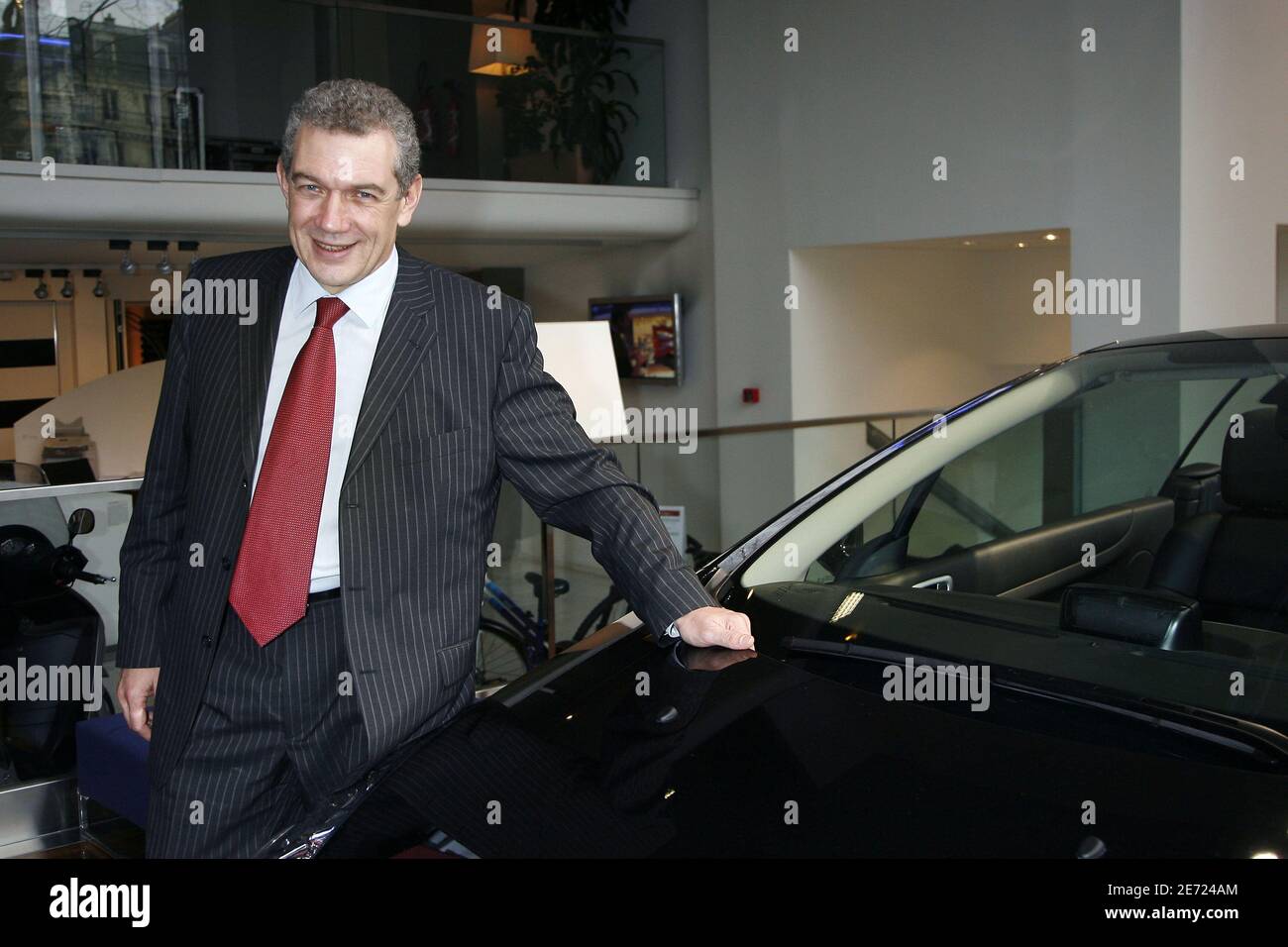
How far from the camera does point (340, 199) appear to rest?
1.45 metres

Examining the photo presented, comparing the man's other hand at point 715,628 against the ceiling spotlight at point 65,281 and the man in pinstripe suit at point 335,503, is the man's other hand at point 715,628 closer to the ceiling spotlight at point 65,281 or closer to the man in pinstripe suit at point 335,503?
the man in pinstripe suit at point 335,503

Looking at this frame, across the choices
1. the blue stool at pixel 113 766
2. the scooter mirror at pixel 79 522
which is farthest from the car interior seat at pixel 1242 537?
the scooter mirror at pixel 79 522

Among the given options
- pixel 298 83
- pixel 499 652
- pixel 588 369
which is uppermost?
pixel 298 83

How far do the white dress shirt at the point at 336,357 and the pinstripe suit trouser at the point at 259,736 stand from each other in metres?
0.08

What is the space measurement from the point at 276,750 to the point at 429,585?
0.26 metres

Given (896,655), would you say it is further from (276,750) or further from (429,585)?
(276,750)

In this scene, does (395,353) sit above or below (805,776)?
above

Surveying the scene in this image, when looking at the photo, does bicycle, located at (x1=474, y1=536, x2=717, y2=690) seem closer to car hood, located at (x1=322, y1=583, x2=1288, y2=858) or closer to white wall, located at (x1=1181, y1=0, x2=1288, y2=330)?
white wall, located at (x1=1181, y1=0, x2=1288, y2=330)

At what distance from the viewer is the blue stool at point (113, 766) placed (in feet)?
9.18

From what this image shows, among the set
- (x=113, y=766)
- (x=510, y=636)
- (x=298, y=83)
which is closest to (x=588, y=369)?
(x=510, y=636)

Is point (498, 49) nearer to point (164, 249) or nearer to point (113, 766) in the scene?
point (164, 249)

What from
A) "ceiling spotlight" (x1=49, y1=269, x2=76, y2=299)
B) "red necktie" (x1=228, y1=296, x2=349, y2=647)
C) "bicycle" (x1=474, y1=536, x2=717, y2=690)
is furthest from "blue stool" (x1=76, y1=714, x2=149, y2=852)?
"ceiling spotlight" (x1=49, y1=269, x2=76, y2=299)

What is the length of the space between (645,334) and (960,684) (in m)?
8.06

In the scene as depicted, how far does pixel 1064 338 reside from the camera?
8.52 meters
